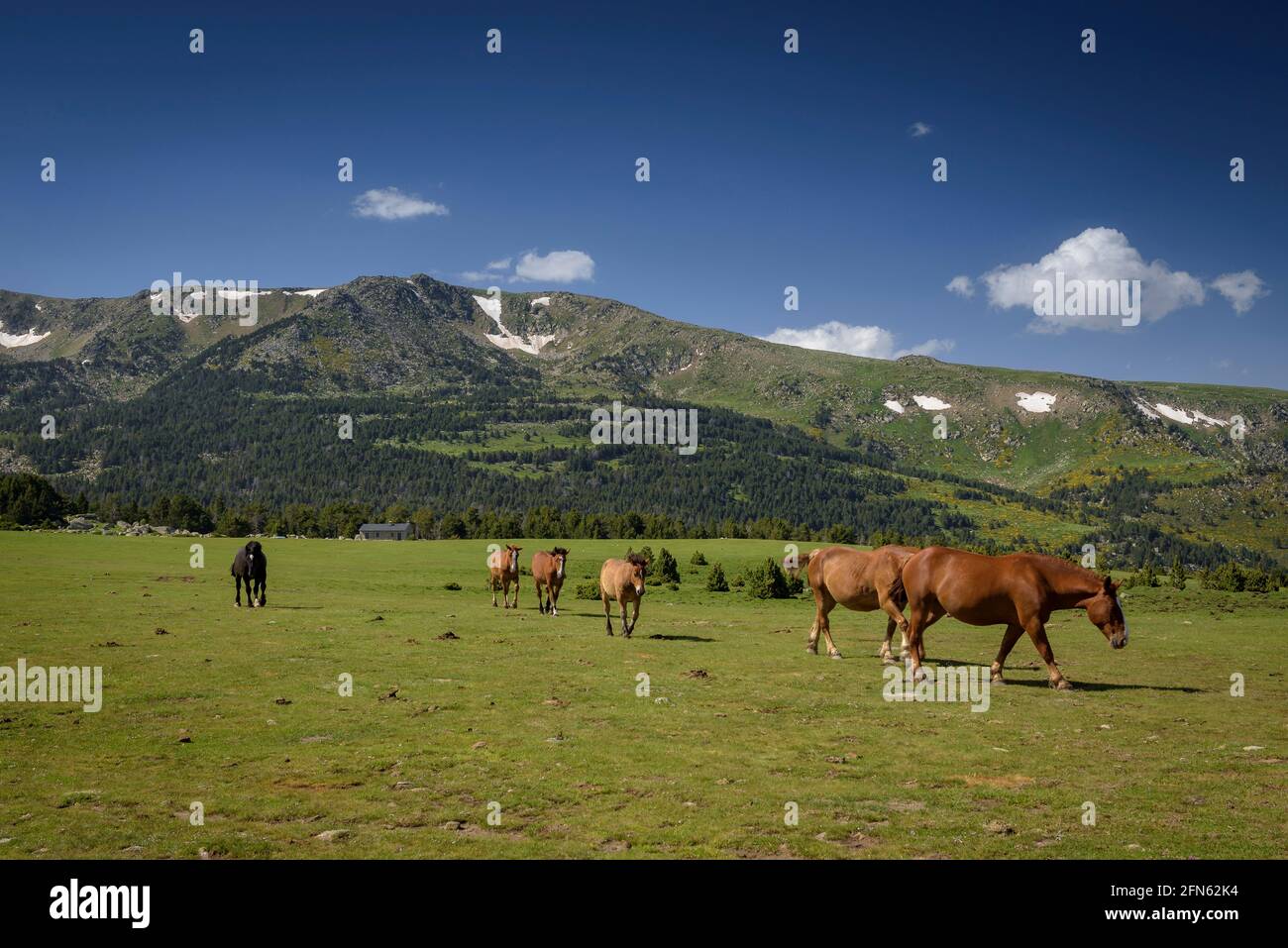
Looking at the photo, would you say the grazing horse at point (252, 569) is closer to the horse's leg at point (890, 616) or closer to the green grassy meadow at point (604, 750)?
the green grassy meadow at point (604, 750)

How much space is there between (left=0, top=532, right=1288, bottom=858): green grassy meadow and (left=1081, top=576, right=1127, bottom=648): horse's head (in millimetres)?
1553

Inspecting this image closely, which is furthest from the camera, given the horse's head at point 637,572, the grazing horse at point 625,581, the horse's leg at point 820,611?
the grazing horse at point 625,581

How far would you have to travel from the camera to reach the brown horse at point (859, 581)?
23.6 meters

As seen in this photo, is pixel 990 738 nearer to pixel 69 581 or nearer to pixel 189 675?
pixel 189 675

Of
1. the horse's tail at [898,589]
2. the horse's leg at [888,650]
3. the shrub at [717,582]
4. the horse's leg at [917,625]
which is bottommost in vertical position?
the shrub at [717,582]

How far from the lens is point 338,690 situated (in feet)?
60.4

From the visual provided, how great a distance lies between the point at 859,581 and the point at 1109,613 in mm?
6879

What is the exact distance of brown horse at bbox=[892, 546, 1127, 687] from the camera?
1981cm

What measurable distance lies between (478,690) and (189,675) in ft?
24.8

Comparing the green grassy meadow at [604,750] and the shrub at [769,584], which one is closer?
the green grassy meadow at [604,750]

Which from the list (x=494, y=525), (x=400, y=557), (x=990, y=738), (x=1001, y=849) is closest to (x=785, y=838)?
(x=1001, y=849)

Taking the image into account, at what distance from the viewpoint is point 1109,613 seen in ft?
64.6

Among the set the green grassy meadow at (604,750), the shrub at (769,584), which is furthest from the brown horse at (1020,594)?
the shrub at (769,584)

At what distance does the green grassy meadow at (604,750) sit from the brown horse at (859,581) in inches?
55.7
